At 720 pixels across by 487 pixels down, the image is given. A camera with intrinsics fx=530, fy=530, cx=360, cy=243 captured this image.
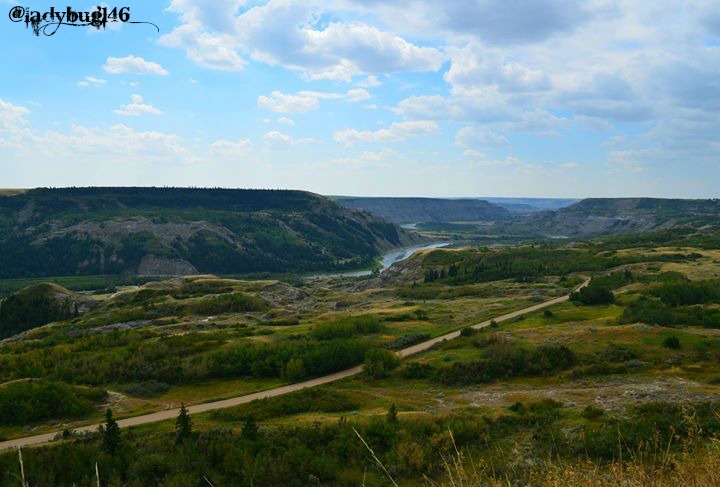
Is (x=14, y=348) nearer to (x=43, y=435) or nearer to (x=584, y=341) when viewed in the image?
(x=43, y=435)

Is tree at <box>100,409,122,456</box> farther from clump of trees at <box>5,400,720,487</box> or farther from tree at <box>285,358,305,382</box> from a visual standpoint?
tree at <box>285,358,305,382</box>

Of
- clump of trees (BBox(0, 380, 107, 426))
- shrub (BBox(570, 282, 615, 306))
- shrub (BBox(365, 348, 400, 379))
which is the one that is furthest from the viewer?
shrub (BBox(570, 282, 615, 306))

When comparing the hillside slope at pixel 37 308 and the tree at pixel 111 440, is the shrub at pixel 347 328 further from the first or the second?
the hillside slope at pixel 37 308

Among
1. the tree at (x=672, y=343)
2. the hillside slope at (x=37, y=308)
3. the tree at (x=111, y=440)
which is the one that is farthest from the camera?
the hillside slope at (x=37, y=308)

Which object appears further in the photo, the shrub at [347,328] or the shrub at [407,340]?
the shrub at [347,328]

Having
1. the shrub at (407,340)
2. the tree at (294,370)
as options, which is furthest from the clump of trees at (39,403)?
the shrub at (407,340)

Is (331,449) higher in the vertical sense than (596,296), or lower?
lower

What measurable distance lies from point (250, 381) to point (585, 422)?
1304 inches

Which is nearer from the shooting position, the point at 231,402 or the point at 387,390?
the point at 231,402

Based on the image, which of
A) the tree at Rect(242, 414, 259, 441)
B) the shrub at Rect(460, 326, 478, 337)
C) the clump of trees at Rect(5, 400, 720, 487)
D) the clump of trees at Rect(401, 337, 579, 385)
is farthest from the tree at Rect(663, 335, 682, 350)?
Result: the tree at Rect(242, 414, 259, 441)

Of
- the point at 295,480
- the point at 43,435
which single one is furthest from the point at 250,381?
the point at 295,480

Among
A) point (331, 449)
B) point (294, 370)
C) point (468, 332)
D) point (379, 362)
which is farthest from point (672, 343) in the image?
point (331, 449)

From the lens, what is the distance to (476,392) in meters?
45.9

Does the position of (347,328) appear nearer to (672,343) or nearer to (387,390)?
(387,390)
